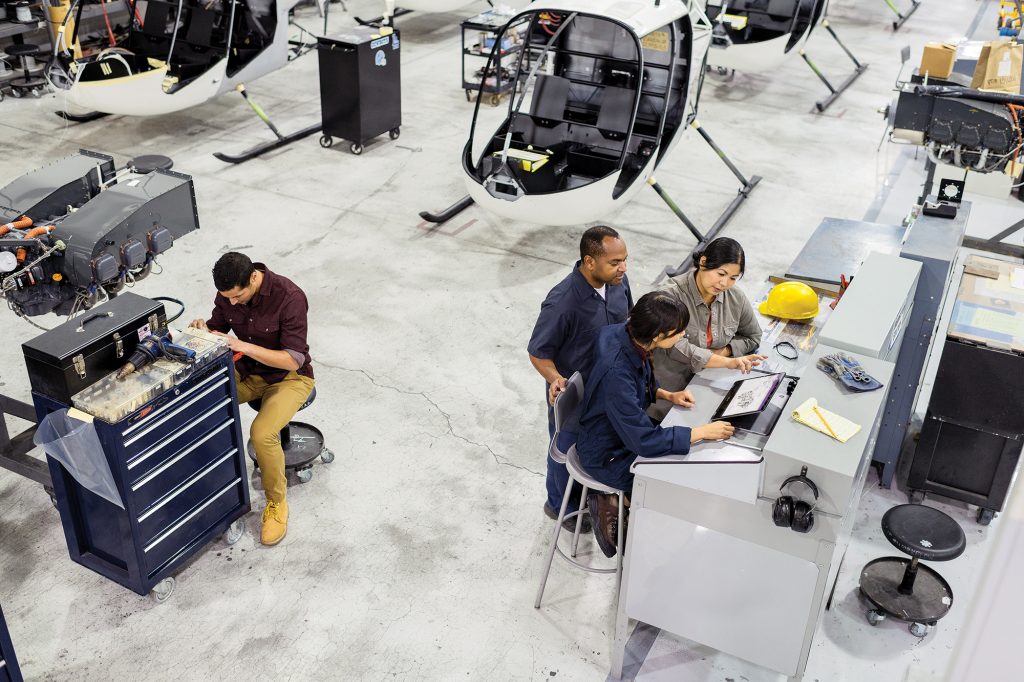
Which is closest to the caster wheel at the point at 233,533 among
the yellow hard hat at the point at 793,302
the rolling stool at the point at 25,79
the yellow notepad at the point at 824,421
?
the yellow notepad at the point at 824,421

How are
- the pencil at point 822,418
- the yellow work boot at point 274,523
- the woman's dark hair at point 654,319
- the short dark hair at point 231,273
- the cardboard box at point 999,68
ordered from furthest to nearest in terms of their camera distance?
1. the cardboard box at point 999,68
2. the yellow work boot at point 274,523
3. the short dark hair at point 231,273
4. the woman's dark hair at point 654,319
5. the pencil at point 822,418

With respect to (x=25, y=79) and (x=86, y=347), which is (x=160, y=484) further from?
(x=25, y=79)

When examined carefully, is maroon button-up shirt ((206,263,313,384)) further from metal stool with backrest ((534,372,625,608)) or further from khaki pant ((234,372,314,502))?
metal stool with backrest ((534,372,625,608))

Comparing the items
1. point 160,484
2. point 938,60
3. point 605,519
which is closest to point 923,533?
point 605,519

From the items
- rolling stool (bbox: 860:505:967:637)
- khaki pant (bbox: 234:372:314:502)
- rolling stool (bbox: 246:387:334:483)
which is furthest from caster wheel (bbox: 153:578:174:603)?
rolling stool (bbox: 860:505:967:637)

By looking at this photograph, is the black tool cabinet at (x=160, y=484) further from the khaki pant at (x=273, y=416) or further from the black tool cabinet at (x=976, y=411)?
the black tool cabinet at (x=976, y=411)

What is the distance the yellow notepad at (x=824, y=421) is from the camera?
10.4 feet

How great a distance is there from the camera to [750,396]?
3781 mm

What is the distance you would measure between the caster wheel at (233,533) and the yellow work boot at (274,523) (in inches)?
3.9

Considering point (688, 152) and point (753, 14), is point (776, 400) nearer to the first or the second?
point (688, 152)

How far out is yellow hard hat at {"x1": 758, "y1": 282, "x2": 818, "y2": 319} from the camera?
4660mm

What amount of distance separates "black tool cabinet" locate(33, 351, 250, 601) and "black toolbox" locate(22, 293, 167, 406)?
125mm

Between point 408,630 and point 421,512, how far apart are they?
754 mm

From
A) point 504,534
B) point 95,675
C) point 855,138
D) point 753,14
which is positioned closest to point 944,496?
point 504,534
